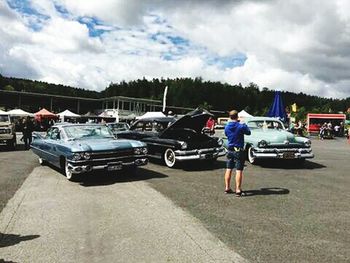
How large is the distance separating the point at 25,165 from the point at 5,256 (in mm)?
9439

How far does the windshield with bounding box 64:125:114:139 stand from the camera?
11.7 m

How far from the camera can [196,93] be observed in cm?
13325

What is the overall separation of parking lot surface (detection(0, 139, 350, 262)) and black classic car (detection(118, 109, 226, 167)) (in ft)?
6.34

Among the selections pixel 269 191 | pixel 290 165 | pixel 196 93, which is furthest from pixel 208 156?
pixel 196 93

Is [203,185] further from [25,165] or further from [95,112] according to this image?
[95,112]

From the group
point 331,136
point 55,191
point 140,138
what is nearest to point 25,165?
point 140,138

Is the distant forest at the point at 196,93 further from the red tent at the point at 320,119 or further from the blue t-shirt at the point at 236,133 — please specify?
the blue t-shirt at the point at 236,133

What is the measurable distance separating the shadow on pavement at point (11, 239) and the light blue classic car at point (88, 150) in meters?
4.23

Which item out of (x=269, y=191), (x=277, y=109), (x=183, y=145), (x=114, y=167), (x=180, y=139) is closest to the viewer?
(x=269, y=191)

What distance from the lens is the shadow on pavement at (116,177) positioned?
1055 cm

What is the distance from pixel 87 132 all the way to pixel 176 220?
5.93 meters

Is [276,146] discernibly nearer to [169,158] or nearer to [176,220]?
[169,158]

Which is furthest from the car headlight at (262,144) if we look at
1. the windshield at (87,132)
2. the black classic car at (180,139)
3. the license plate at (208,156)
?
the windshield at (87,132)

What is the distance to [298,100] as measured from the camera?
144 m
